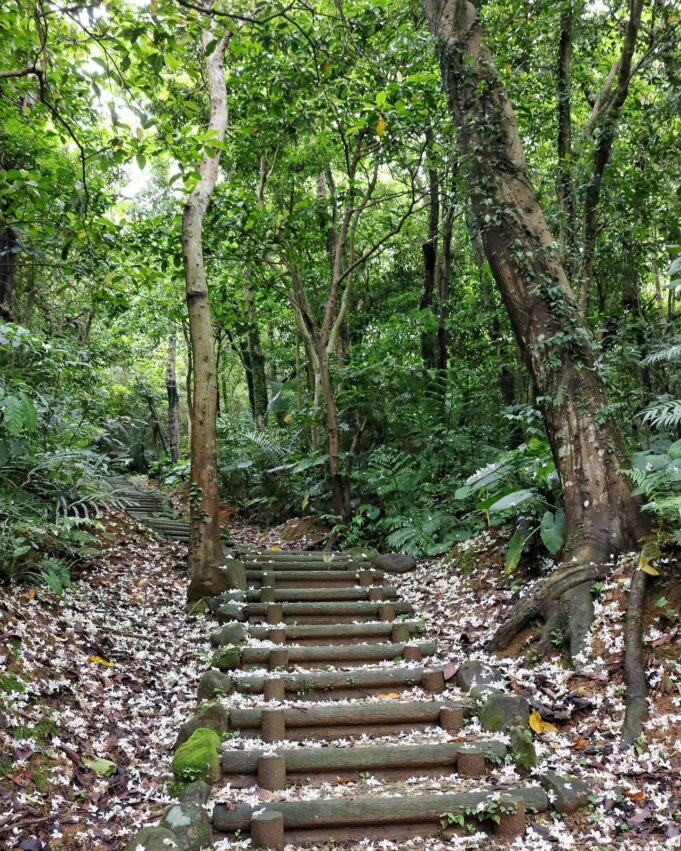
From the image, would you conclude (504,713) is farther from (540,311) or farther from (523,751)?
(540,311)

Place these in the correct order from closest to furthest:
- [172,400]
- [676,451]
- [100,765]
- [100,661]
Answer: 1. [100,765]
2. [676,451]
3. [100,661]
4. [172,400]

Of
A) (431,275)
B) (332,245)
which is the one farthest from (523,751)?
(332,245)

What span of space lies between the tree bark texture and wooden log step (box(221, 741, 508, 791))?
116 centimetres

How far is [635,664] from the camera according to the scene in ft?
12.4

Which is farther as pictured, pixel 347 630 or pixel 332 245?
pixel 332 245

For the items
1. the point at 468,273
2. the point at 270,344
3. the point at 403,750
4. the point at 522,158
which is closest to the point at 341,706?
the point at 403,750

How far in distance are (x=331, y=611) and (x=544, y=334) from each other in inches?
131

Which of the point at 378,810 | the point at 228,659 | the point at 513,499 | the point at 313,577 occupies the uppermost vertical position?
the point at 513,499

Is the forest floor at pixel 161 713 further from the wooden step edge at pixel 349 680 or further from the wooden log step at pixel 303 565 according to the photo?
the wooden log step at pixel 303 565

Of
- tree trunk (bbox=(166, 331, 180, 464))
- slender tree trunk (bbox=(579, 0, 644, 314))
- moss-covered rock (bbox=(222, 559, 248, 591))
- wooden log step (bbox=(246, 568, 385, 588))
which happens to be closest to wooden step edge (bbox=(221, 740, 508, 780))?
moss-covered rock (bbox=(222, 559, 248, 591))

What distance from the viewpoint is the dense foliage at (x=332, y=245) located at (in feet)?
16.8

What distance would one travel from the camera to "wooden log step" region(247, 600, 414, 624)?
6031 millimetres

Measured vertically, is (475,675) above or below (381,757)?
above

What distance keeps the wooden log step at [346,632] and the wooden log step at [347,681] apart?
842 millimetres
